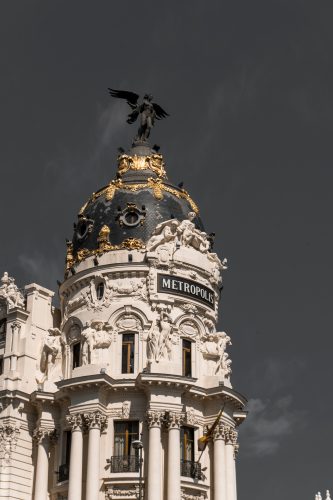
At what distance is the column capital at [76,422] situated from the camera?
49.3 m

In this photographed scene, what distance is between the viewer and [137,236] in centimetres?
5462

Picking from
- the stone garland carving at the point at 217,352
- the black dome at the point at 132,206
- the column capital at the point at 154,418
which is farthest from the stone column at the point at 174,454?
the black dome at the point at 132,206

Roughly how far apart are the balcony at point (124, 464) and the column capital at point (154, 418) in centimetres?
208

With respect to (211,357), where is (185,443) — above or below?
below

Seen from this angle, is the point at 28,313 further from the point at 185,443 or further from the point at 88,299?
the point at 185,443

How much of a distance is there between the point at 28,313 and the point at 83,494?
1283 centimetres

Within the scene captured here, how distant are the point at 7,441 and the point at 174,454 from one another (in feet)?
33.9

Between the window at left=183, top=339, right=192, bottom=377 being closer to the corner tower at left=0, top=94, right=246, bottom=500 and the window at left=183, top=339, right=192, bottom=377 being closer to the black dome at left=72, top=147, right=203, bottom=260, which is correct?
the corner tower at left=0, top=94, right=246, bottom=500

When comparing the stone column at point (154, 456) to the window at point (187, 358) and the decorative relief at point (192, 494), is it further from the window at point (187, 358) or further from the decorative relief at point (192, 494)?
the window at point (187, 358)

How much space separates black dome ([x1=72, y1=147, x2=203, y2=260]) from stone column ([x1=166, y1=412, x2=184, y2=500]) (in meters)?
11.3

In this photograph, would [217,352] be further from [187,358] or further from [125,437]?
[125,437]

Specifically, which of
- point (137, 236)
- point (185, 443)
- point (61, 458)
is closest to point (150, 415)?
point (185, 443)

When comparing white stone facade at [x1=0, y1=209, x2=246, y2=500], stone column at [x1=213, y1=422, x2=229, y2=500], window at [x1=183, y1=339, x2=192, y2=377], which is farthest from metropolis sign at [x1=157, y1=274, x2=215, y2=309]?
stone column at [x1=213, y1=422, x2=229, y2=500]

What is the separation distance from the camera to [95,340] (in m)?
51.6
